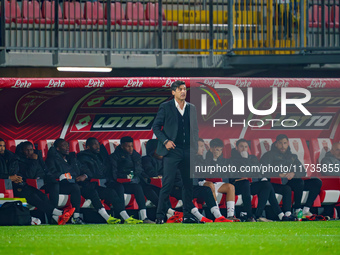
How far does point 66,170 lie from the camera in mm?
10062

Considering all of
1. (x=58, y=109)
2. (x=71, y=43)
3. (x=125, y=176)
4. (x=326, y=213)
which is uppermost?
(x=71, y=43)

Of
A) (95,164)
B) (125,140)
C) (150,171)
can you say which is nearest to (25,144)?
(95,164)

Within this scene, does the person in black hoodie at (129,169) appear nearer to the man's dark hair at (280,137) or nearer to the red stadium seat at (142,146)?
the red stadium seat at (142,146)

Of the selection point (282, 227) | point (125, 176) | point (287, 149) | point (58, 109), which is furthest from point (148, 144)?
point (282, 227)

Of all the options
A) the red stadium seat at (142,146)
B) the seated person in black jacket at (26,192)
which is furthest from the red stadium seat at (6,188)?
the red stadium seat at (142,146)

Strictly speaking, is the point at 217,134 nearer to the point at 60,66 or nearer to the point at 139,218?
the point at 139,218

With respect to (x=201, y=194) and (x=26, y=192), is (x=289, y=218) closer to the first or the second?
(x=201, y=194)

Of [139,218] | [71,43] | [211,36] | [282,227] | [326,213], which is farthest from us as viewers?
[71,43]

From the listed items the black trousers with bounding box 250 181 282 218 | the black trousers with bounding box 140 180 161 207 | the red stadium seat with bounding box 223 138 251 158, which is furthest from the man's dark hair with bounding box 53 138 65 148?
the black trousers with bounding box 250 181 282 218

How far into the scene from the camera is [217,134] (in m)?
11.2

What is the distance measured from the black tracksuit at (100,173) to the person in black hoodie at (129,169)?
4.7 inches

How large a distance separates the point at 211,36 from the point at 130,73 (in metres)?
1.53

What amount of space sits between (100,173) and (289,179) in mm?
2835

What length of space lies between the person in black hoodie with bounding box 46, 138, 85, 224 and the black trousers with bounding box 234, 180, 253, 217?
2285mm
